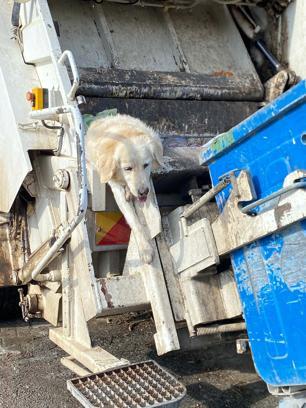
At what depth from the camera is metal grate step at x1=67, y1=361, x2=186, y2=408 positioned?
2.16 meters

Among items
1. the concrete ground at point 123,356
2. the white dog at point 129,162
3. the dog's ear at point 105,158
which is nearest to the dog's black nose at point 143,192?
the white dog at point 129,162

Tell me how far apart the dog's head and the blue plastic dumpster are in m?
0.37

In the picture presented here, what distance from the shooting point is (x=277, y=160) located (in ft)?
6.56

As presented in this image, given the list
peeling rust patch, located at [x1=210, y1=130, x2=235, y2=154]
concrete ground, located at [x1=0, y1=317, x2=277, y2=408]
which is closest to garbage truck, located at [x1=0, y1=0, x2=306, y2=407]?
peeling rust patch, located at [x1=210, y1=130, x2=235, y2=154]

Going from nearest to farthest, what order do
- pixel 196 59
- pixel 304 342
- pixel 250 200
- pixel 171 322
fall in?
pixel 304 342, pixel 250 200, pixel 171 322, pixel 196 59

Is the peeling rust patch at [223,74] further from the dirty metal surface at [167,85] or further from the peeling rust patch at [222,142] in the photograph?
the peeling rust patch at [222,142]

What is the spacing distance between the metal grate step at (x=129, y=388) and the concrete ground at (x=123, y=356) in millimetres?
501

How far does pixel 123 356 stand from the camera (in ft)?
10.6

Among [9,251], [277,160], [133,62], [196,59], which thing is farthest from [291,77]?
[9,251]

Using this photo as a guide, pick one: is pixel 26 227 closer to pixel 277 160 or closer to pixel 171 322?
pixel 171 322

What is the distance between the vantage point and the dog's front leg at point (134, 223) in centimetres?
257

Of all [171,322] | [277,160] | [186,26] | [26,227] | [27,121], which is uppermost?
[186,26]

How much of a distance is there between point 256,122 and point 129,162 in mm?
699

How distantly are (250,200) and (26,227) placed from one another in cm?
165
